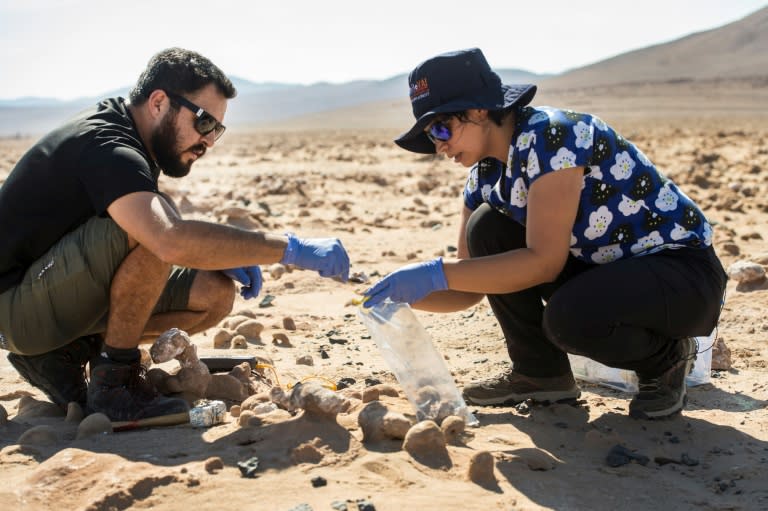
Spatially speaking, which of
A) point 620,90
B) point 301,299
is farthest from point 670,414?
point 620,90

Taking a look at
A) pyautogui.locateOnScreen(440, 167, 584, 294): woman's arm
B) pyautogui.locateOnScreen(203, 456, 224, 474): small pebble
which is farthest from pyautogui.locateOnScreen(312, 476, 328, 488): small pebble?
pyautogui.locateOnScreen(440, 167, 584, 294): woman's arm

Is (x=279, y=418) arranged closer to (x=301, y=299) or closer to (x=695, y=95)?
(x=301, y=299)

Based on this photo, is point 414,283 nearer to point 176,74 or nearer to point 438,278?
point 438,278

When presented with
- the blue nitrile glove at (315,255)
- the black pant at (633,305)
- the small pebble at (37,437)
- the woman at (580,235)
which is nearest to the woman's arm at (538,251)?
the woman at (580,235)

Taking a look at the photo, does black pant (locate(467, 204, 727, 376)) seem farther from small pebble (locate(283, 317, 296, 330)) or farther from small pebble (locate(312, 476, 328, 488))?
small pebble (locate(283, 317, 296, 330))

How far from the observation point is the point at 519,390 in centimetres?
332

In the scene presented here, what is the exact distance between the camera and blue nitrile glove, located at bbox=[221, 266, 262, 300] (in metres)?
3.54

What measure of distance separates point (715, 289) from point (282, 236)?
1431 millimetres

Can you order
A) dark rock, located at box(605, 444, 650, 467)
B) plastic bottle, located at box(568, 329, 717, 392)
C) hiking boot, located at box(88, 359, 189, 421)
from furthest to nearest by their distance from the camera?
plastic bottle, located at box(568, 329, 717, 392) → hiking boot, located at box(88, 359, 189, 421) → dark rock, located at box(605, 444, 650, 467)

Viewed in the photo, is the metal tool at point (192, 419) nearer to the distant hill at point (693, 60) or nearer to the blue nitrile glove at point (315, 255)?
the blue nitrile glove at point (315, 255)

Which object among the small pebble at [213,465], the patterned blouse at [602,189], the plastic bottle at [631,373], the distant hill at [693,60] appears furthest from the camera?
the distant hill at [693,60]

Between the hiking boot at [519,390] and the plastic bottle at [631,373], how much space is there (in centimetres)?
28

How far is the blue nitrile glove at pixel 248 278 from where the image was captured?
3545 millimetres

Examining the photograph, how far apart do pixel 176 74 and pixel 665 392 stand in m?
→ 1.99
